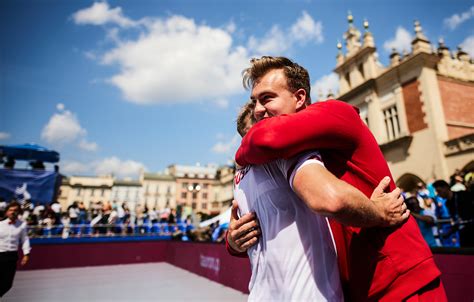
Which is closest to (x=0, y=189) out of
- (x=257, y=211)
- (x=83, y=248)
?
(x=83, y=248)

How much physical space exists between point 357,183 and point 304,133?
363mm

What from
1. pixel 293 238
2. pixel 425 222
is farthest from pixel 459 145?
pixel 293 238

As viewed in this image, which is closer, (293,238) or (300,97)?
(293,238)

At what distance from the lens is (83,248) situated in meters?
13.6

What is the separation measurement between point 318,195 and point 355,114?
1.48 ft

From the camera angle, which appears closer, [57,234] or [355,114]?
[355,114]

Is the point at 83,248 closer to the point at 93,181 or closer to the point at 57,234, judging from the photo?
the point at 57,234

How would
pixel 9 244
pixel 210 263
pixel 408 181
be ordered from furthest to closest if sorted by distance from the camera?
pixel 408 181, pixel 210 263, pixel 9 244

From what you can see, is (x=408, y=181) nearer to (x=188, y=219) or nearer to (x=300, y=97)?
(x=188, y=219)

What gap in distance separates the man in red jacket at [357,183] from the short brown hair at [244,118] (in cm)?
71

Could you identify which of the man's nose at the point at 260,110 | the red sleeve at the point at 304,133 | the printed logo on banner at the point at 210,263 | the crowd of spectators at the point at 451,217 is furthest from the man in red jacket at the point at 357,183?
the printed logo on banner at the point at 210,263

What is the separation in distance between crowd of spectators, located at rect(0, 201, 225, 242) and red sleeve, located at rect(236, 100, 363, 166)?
11.6 metres

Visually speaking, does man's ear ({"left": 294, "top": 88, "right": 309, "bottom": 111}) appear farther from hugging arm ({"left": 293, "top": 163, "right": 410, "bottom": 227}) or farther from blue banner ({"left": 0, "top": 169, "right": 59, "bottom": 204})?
blue banner ({"left": 0, "top": 169, "right": 59, "bottom": 204})

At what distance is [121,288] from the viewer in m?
8.03
